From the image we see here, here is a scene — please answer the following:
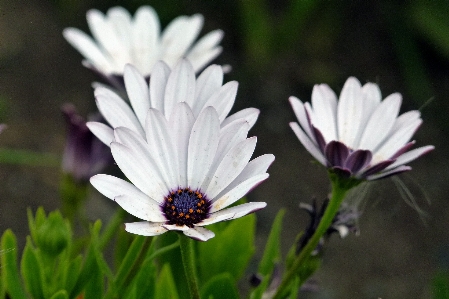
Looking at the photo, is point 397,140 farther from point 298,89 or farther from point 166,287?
point 298,89

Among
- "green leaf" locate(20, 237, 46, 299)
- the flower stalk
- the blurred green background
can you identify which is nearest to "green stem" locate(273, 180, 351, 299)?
the flower stalk

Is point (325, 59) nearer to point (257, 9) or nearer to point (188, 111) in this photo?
point (257, 9)

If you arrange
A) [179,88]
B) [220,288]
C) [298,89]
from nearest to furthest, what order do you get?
[179,88], [220,288], [298,89]

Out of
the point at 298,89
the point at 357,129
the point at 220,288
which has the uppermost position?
the point at 298,89

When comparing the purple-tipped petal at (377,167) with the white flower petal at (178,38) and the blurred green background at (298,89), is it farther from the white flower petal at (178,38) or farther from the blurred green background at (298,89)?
the blurred green background at (298,89)

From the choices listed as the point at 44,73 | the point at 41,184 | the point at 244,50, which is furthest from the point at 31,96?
the point at 244,50

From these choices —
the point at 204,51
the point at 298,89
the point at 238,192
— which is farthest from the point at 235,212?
the point at 298,89
